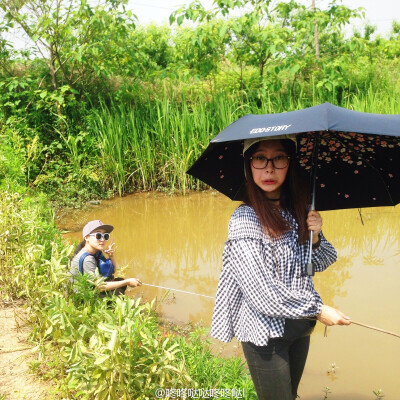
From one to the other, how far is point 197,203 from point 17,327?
448cm

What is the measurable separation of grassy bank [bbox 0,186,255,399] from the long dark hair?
795 mm

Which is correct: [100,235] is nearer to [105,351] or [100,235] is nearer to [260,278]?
[105,351]

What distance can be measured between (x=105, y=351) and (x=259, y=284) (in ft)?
2.77

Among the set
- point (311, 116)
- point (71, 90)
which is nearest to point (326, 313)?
point (311, 116)

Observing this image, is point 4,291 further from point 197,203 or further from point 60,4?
point 60,4

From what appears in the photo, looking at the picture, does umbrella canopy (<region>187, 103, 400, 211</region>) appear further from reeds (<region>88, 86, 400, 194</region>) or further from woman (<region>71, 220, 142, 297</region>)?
reeds (<region>88, 86, 400, 194</region>)

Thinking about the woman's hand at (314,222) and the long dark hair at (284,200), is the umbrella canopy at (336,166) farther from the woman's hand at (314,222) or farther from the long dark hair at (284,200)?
the woman's hand at (314,222)

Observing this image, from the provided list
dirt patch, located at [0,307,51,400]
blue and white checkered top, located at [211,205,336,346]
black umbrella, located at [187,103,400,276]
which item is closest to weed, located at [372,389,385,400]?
black umbrella, located at [187,103,400,276]

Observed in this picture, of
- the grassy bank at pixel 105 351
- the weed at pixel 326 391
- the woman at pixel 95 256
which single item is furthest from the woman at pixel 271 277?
the woman at pixel 95 256

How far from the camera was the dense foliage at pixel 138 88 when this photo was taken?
7.89 meters

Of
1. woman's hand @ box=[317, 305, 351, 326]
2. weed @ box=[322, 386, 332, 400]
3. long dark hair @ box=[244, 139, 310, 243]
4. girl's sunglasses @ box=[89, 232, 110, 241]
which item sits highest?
long dark hair @ box=[244, 139, 310, 243]

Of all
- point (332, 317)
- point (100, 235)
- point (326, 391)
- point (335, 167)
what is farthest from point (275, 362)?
point (100, 235)

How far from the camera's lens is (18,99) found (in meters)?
8.44

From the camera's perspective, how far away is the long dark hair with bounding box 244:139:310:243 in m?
1.83
